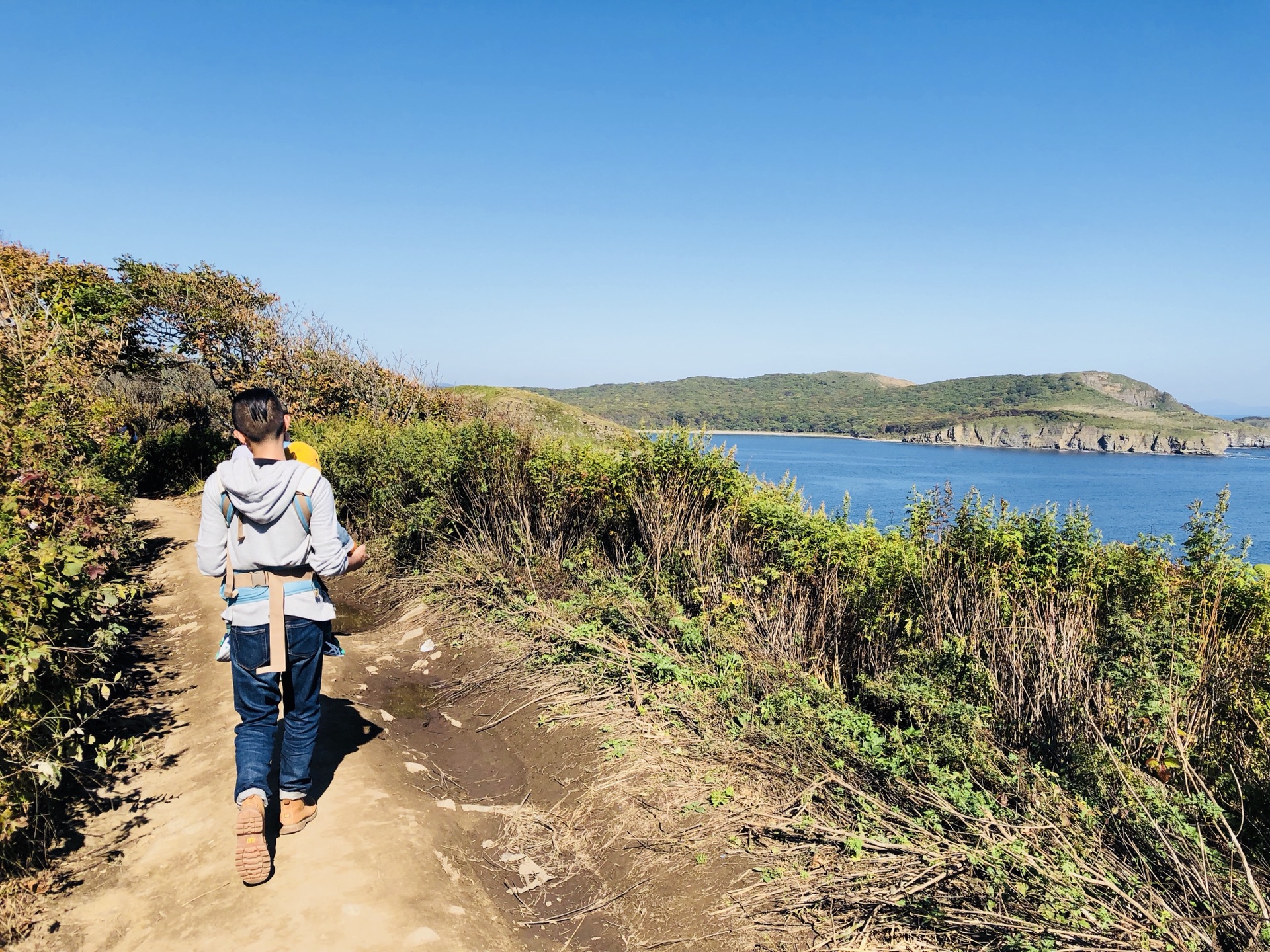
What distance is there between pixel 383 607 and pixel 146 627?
2364 millimetres

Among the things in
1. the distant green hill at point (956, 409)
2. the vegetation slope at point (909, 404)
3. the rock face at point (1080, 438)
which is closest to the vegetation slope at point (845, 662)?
the distant green hill at point (956, 409)

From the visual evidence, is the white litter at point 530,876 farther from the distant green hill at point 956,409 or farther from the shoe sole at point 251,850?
the distant green hill at point 956,409

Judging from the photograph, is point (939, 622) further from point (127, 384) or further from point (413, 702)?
point (127, 384)

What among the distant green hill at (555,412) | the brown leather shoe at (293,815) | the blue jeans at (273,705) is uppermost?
the distant green hill at (555,412)

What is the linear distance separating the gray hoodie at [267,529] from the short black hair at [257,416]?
0.42 feet

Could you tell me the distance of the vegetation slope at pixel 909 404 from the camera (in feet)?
355

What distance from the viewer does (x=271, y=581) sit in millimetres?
3107

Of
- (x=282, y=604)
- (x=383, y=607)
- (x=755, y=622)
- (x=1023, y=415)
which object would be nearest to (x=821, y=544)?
(x=755, y=622)

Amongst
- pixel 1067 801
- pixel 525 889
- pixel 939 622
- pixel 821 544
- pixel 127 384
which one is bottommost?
pixel 525 889

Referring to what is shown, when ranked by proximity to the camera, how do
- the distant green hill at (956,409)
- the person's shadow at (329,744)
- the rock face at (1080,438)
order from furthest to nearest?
the distant green hill at (956,409), the rock face at (1080,438), the person's shadow at (329,744)

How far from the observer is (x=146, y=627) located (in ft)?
21.3

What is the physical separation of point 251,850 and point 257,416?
6.26ft

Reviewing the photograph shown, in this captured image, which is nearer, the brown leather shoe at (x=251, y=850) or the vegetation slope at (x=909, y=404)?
the brown leather shoe at (x=251, y=850)

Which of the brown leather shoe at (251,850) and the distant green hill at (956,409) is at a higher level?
the distant green hill at (956,409)
